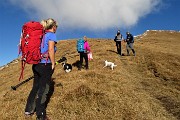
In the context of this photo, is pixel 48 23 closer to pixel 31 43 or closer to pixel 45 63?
pixel 31 43

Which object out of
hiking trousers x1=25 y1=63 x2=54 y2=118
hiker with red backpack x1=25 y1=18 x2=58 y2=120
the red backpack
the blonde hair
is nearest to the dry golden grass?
hiking trousers x1=25 y1=63 x2=54 y2=118

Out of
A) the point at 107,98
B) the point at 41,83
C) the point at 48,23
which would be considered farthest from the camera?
the point at 107,98

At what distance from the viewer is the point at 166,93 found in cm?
1709

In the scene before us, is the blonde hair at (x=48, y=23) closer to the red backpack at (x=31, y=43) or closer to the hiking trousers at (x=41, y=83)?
the red backpack at (x=31, y=43)

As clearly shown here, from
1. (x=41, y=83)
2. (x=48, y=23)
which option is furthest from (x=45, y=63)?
(x=48, y=23)

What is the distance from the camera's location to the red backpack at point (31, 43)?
9633 millimetres

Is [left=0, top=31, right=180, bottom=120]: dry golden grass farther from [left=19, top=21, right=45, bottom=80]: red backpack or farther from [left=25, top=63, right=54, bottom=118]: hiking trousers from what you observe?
[left=19, top=21, right=45, bottom=80]: red backpack

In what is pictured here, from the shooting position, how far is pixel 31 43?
969 centimetres

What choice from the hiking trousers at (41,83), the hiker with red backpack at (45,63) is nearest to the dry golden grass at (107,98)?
the hiking trousers at (41,83)

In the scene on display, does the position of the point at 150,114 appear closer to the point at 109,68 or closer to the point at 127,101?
the point at 127,101

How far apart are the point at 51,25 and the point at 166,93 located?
9.79m

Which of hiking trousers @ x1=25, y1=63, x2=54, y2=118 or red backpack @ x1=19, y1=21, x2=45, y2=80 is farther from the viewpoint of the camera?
hiking trousers @ x1=25, y1=63, x2=54, y2=118

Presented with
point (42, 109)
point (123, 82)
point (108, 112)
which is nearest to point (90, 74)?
point (123, 82)

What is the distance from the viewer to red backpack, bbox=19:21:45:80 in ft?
31.6
